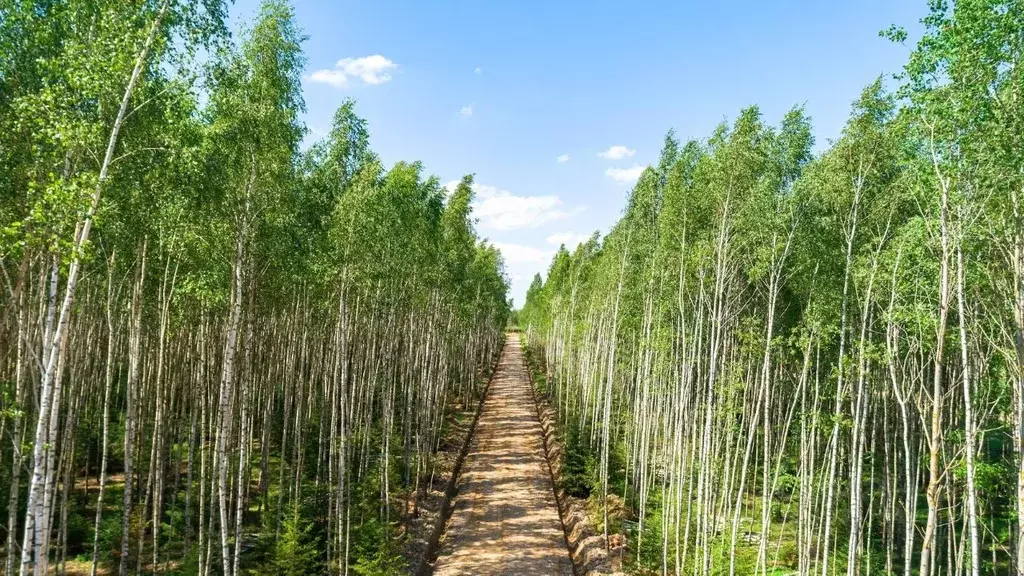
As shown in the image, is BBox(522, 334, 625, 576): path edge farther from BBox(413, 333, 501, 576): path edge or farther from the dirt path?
BBox(413, 333, 501, 576): path edge

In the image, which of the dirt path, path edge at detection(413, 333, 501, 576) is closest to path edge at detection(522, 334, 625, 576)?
the dirt path

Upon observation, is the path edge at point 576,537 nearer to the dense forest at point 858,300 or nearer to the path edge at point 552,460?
the path edge at point 552,460

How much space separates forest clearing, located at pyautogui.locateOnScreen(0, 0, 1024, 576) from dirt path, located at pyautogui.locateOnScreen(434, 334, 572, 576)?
0.18m

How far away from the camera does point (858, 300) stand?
35.6 feet

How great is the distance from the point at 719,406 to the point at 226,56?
12.4 metres

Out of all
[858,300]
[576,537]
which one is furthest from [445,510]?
[858,300]

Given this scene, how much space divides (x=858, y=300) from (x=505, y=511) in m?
14.0

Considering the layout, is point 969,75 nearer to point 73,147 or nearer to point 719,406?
point 719,406

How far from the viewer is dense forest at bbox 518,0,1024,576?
22.5 feet

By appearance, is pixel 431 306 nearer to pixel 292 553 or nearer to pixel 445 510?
pixel 445 510

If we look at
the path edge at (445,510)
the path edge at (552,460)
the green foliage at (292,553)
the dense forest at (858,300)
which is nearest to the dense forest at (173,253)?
the green foliage at (292,553)

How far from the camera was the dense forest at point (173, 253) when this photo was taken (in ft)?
20.0

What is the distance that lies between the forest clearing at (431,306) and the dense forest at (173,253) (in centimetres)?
7

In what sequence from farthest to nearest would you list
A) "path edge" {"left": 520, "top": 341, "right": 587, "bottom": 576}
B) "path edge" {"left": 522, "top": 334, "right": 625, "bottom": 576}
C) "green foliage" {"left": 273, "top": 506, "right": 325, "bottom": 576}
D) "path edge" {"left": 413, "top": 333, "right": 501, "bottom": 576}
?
"path edge" {"left": 520, "top": 341, "right": 587, "bottom": 576} → "path edge" {"left": 522, "top": 334, "right": 625, "bottom": 576} → "path edge" {"left": 413, "top": 333, "right": 501, "bottom": 576} → "green foliage" {"left": 273, "top": 506, "right": 325, "bottom": 576}
